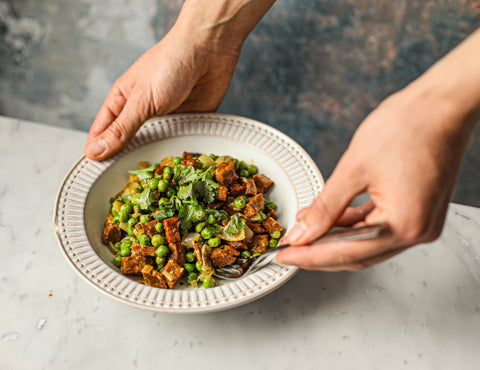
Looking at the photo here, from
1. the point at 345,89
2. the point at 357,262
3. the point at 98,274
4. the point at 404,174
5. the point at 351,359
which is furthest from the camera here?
the point at 345,89

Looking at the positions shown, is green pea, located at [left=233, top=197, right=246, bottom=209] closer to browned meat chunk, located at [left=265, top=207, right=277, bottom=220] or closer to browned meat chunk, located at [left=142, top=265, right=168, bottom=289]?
browned meat chunk, located at [left=265, top=207, right=277, bottom=220]

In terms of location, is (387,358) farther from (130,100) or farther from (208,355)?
(130,100)

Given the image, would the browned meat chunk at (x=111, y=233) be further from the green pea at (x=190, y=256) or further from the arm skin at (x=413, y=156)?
the arm skin at (x=413, y=156)

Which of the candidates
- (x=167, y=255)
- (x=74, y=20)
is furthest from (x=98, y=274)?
(x=74, y=20)

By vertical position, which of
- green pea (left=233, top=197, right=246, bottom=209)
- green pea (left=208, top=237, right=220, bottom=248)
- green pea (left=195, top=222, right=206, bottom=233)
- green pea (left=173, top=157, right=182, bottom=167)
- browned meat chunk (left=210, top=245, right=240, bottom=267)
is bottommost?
browned meat chunk (left=210, top=245, right=240, bottom=267)

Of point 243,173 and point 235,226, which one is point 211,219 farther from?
point 243,173

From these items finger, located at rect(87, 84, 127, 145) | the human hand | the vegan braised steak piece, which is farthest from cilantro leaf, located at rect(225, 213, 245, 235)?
finger, located at rect(87, 84, 127, 145)

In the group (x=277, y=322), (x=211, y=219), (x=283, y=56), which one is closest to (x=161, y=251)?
(x=211, y=219)
